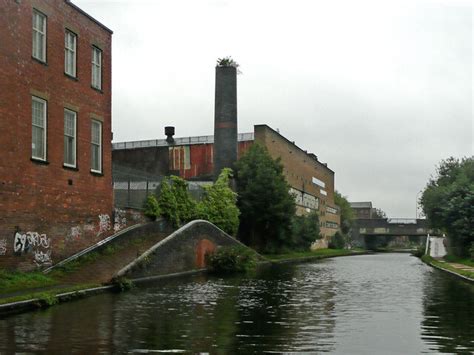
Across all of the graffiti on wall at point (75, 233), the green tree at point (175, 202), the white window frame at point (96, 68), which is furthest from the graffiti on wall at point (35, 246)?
the green tree at point (175, 202)

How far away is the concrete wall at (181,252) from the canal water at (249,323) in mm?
3942

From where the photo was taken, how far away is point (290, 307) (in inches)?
626

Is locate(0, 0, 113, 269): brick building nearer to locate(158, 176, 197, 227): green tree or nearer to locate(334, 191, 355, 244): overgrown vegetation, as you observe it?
locate(158, 176, 197, 227): green tree

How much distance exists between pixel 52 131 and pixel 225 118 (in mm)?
30550

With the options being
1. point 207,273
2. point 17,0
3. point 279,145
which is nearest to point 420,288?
point 207,273

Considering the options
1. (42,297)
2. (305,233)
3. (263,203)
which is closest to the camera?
(42,297)

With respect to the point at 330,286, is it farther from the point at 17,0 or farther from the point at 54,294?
the point at 17,0

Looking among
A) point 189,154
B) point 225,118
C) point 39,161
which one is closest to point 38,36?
point 39,161

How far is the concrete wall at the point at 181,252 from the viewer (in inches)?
969

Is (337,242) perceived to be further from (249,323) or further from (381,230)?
(249,323)

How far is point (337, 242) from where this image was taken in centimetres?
9788

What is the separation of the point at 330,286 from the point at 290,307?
7.88 m

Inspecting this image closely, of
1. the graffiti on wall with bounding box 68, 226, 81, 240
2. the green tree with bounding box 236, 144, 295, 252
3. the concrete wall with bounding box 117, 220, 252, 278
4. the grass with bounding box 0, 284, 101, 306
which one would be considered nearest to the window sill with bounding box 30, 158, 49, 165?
the graffiti on wall with bounding box 68, 226, 81, 240

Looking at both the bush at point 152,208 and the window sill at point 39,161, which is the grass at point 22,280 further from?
the bush at point 152,208
